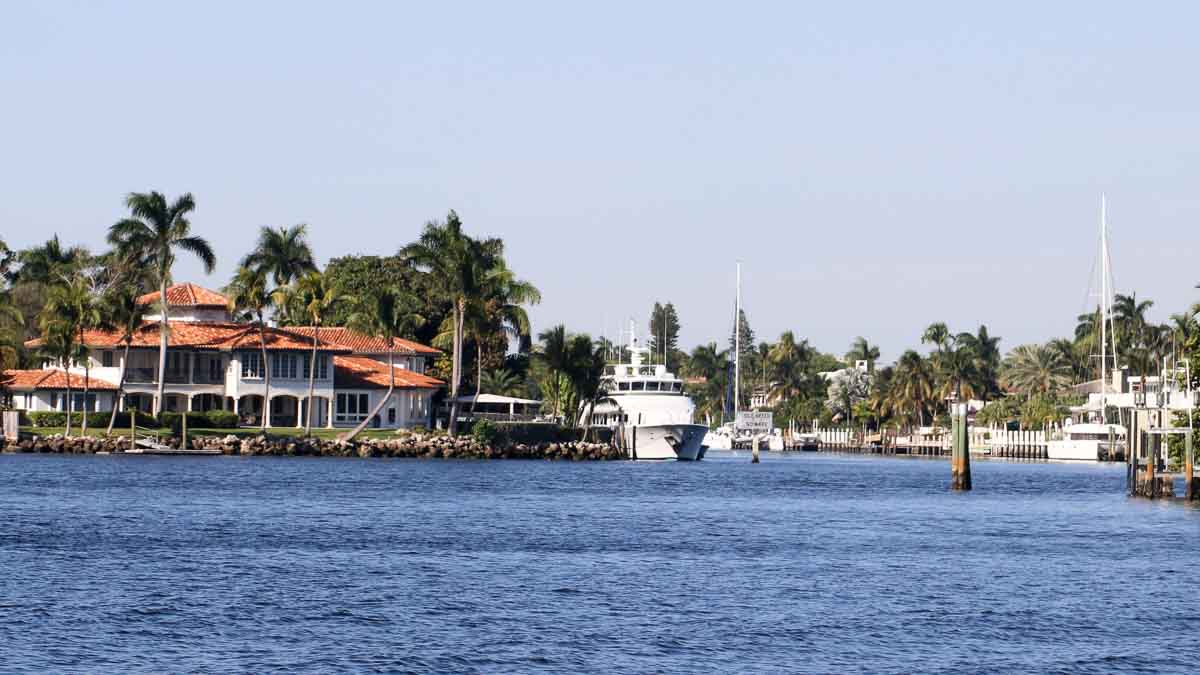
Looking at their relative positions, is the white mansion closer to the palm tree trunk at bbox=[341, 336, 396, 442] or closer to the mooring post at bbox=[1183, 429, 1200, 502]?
the palm tree trunk at bbox=[341, 336, 396, 442]

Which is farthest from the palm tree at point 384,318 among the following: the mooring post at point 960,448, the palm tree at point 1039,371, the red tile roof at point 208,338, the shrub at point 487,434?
the palm tree at point 1039,371

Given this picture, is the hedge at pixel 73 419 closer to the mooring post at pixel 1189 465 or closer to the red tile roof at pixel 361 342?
the red tile roof at pixel 361 342

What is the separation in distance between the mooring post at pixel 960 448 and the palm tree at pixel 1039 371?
97800 millimetres

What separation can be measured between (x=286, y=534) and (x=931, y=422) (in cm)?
14032

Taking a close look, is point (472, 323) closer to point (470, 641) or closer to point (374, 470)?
point (374, 470)

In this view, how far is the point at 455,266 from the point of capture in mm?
111500

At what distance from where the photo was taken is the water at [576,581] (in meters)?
31.9

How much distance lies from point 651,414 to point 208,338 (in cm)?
2811

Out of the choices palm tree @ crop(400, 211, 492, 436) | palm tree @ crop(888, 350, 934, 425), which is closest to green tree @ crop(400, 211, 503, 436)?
palm tree @ crop(400, 211, 492, 436)

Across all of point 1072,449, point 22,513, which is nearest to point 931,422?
point 1072,449

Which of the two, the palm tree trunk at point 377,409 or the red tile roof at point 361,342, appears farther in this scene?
the red tile roof at point 361,342

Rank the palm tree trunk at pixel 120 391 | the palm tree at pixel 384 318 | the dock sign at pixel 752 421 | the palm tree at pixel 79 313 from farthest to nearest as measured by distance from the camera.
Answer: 1. the dock sign at pixel 752 421
2. the palm tree at pixel 384 318
3. the palm tree trunk at pixel 120 391
4. the palm tree at pixel 79 313

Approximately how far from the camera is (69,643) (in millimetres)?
31719

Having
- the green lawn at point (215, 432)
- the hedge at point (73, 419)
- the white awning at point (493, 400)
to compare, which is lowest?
the green lawn at point (215, 432)
